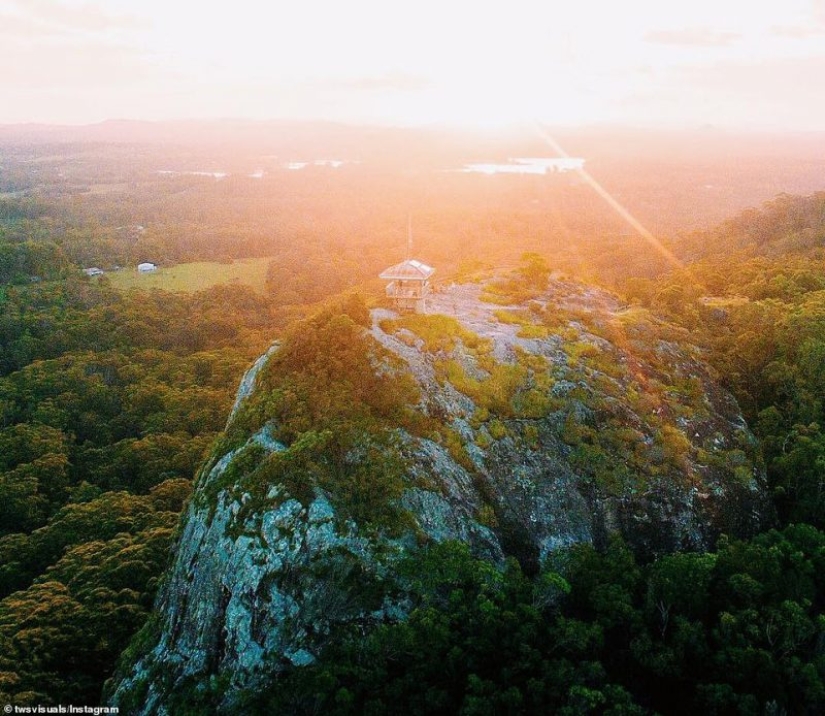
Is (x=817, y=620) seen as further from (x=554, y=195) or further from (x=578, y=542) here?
(x=554, y=195)

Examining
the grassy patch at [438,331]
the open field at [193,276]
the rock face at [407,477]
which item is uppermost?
the grassy patch at [438,331]

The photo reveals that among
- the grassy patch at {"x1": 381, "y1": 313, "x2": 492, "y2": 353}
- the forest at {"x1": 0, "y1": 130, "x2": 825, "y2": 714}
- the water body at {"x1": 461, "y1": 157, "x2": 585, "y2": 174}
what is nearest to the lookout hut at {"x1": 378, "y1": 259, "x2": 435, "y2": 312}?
the grassy patch at {"x1": 381, "y1": 313, "x2": 492, "y2": 353}

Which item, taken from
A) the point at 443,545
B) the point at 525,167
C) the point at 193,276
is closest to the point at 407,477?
the point at 443,545

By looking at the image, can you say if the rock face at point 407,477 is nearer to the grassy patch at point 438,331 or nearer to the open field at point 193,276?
the grassy patch at point 438,331

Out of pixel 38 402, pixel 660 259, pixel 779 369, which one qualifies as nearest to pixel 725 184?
pixel 660 259

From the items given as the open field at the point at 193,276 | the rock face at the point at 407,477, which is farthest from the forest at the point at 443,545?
the open field at the point at 193,276

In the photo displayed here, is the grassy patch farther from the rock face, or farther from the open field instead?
the open field

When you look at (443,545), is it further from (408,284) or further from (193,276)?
(193,276)
